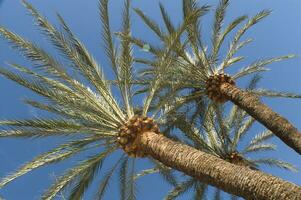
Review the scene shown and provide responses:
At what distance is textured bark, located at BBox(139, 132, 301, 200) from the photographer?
7.55 m

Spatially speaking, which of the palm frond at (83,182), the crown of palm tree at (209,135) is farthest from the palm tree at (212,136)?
the palm frond at (83,182)

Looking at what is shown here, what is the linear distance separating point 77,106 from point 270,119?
5275mm

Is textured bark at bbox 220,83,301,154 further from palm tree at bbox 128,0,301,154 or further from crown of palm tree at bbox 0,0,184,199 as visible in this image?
crown of palm tree at bbox 0,0,184,199

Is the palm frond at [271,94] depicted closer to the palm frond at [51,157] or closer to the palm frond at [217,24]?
the palm frond at [217,24]

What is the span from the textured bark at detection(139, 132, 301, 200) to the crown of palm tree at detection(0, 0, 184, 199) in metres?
0.81

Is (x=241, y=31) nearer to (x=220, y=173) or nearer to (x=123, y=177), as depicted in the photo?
(x=123, y=177)

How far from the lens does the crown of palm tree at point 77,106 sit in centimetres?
1105

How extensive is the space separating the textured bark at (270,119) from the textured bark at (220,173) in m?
4.08

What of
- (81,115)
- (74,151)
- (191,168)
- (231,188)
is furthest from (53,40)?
(231,188)

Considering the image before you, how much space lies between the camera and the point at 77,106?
37.2ft

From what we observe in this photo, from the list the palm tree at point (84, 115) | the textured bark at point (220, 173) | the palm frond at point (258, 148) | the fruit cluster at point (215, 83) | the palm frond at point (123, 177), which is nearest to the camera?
the textured bark at point (220, 173)

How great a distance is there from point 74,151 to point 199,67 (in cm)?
658

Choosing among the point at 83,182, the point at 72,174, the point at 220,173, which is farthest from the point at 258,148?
the point at 220,173

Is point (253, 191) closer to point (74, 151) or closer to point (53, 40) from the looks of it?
point (74, 151)
